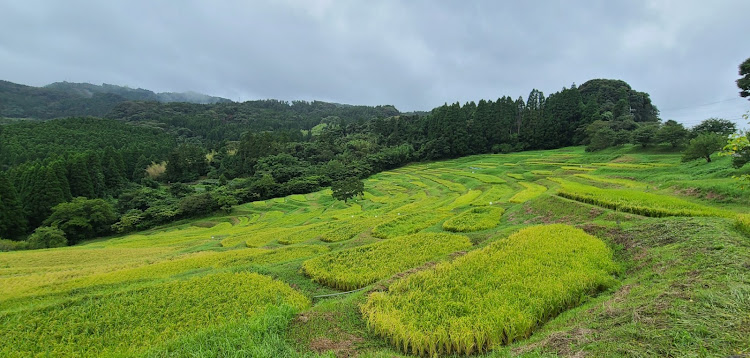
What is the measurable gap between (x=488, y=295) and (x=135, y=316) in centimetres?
875

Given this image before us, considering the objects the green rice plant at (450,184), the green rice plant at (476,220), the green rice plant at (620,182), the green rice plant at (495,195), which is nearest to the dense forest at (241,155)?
the green rice plant at (620,182)

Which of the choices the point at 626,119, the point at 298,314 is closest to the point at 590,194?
the point at 298,314

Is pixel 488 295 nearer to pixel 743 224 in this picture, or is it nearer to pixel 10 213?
pixel 743 224

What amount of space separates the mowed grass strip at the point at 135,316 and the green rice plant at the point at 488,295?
9.37 feet

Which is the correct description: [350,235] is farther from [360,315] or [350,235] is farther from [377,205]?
[377,205]

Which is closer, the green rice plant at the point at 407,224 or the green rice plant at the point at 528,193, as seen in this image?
the green rice plant at the point at 407,224

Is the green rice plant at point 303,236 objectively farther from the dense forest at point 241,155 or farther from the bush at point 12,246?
the dense forest at point 241,155

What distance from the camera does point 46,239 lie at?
33719 mm

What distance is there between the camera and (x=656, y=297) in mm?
5762

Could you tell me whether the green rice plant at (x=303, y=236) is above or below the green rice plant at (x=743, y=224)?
below

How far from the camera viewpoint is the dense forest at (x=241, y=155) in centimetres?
4038

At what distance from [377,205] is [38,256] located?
2820cm

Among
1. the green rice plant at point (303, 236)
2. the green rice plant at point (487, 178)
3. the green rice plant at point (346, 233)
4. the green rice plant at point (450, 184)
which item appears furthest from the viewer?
the green rice plant at point (450, 184)

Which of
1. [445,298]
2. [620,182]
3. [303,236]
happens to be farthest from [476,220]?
[620,182]
